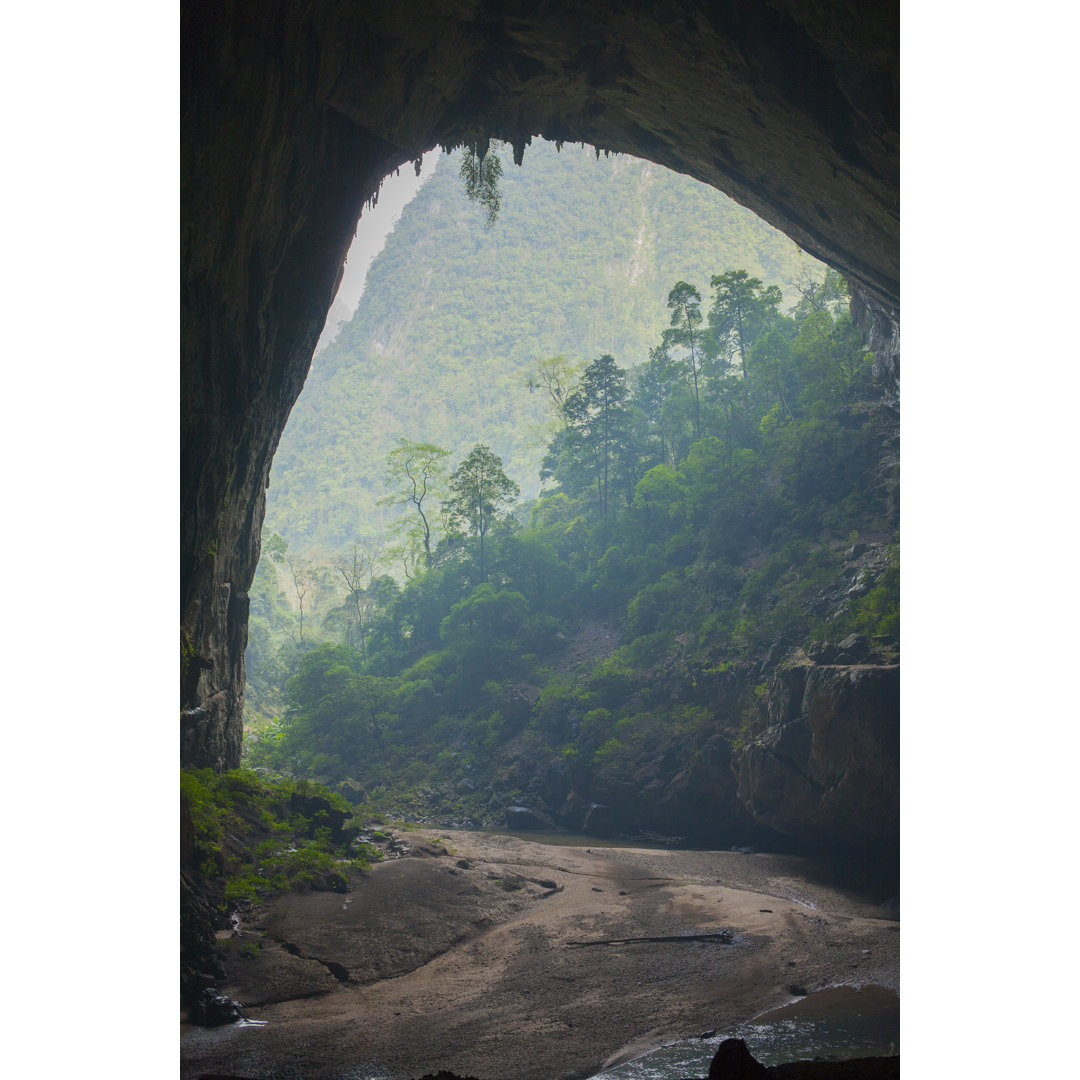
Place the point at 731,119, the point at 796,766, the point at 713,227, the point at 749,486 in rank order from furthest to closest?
the point at 713,227
the point at 749,486
the point at 796,766
the point at 731,119

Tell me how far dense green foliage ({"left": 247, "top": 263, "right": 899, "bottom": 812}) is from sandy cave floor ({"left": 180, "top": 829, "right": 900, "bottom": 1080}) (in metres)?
7.39

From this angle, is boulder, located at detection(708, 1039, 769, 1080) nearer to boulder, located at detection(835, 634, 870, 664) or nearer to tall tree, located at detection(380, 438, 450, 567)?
boulder, located at detection(835, 634, 870, 664)

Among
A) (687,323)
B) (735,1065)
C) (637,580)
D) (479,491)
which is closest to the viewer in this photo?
(735,1065)

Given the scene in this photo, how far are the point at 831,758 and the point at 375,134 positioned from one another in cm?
1197

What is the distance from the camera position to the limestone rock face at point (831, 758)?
11.9 metres

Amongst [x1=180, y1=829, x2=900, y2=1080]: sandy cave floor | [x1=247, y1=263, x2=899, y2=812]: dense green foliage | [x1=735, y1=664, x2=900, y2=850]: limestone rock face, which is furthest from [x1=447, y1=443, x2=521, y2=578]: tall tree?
[x1=180, y1=829, x2=900, y2=1080]: sandy cave floor

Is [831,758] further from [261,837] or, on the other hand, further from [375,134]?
[375,134]

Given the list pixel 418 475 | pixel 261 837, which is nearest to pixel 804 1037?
pixel 261 837

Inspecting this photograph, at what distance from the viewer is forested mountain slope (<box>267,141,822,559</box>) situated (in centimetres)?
7469

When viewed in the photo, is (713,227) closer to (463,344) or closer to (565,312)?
(565,312)

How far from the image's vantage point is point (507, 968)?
8.10m

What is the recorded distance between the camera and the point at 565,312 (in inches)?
3297

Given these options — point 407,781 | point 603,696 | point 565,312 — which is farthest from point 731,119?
point 565,312

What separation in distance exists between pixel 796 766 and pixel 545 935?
257 inches
